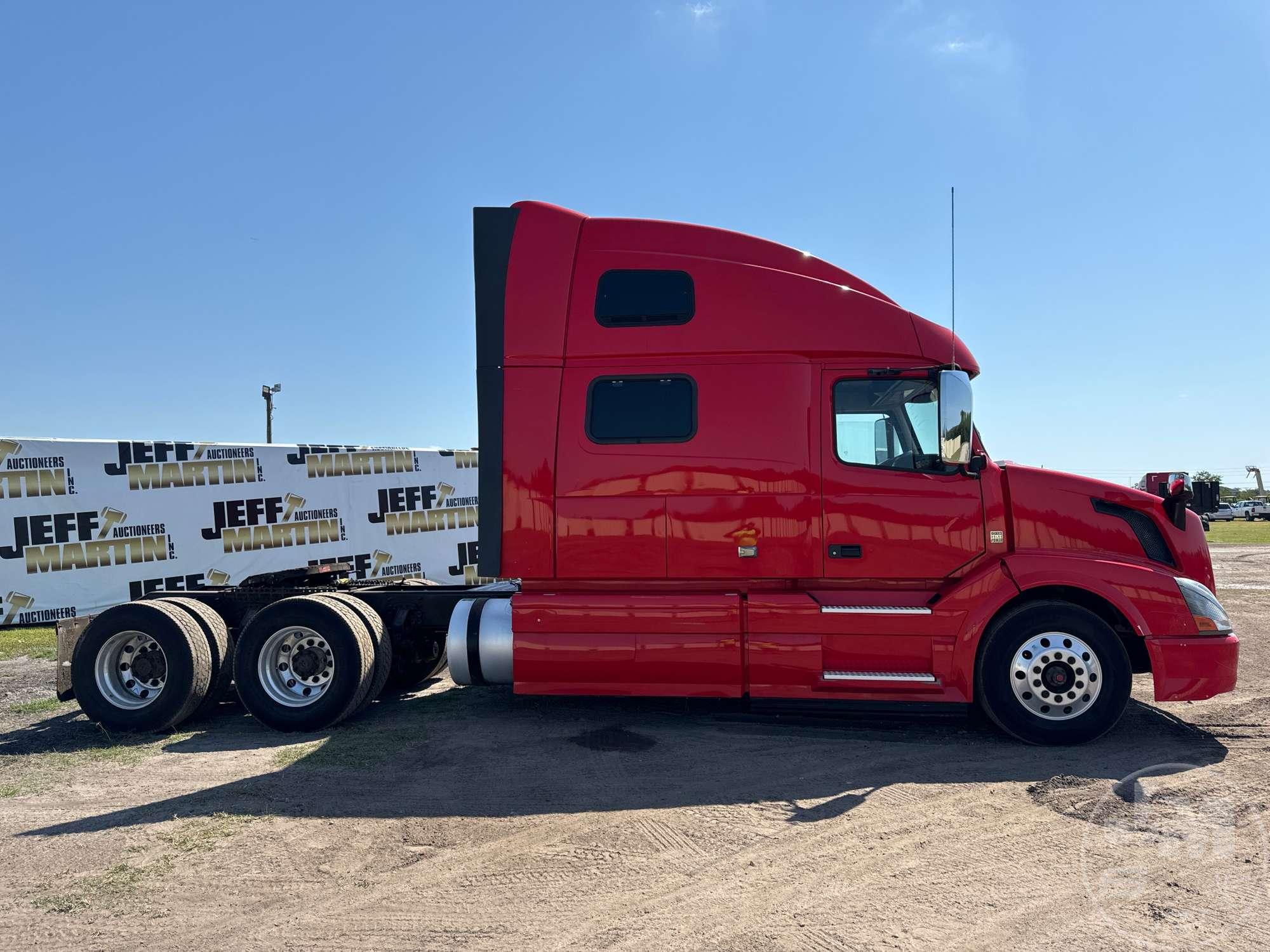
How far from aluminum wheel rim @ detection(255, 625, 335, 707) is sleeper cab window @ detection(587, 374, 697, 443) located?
2.89 meters

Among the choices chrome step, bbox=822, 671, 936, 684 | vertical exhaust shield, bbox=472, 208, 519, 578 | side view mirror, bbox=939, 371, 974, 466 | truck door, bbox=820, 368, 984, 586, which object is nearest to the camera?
side view mirror, bbox=939, 371, 974, 466

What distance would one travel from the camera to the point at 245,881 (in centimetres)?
372

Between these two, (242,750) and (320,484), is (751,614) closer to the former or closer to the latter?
(242,750)

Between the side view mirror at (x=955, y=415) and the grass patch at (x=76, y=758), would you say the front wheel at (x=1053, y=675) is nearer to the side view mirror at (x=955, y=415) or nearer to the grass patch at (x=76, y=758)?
the side view mirror at (x=955, y=415)

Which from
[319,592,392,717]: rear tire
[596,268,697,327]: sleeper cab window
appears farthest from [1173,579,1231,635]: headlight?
[319,592,392,717]: rear tire

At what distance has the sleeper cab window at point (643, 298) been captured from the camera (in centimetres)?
612

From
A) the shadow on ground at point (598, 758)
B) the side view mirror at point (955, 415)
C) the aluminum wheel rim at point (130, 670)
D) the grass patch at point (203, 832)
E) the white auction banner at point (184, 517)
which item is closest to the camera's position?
the grass patch at point (203, 832)

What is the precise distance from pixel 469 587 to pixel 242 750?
2235mm

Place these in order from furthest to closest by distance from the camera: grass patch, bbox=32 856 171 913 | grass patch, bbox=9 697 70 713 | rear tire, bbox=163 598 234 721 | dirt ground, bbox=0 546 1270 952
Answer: grass patch, bbox=9 697 70 713, rear tire, bbox=163 598 234 721, grass patch, bbox=32 856 171 913, dirt ground, bbox=0 546 1270 952

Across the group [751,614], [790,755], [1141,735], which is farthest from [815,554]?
[1141,735]

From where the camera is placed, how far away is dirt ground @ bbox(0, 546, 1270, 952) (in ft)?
10.8

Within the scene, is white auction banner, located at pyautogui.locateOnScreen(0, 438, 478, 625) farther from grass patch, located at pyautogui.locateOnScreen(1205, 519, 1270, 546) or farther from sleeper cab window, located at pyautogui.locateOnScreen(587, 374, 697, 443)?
grass patch, located at pyautogui.locateOnScreen(1205, 519, 1270, 546)

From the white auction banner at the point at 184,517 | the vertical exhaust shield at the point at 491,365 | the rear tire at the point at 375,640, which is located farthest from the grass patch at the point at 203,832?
the white auction banner at the point at 184,517

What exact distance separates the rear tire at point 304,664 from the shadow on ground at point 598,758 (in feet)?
0.60
